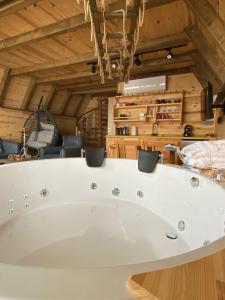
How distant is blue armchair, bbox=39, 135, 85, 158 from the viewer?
4.09 meters

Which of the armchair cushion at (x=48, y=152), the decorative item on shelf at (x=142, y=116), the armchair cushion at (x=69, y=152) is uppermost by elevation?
the decorative item on shelf at (x=142, y=116)

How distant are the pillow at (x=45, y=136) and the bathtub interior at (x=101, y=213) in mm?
3010

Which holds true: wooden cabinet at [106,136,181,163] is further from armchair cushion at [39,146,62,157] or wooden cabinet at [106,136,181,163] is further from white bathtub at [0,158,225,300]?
white bathtub at [0,158,225,300]

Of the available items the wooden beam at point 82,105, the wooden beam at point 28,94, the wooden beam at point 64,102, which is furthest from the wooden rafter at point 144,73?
the wooden beam at point 82,105

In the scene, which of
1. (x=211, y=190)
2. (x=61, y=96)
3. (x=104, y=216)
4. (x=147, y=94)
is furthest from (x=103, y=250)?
(x=61, y=96)

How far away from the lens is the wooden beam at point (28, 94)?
6.15m

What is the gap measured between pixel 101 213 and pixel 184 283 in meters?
2.15

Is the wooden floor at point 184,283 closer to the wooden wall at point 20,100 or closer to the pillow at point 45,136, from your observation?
the pillow at point 45,136

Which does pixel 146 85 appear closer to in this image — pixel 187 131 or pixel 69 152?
pixel 187 131

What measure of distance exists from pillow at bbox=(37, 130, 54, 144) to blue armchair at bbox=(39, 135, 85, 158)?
21.3 inches

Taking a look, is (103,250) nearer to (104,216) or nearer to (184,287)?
(104,216)

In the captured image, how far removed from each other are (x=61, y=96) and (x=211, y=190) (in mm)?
6779

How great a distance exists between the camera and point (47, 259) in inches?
66.1

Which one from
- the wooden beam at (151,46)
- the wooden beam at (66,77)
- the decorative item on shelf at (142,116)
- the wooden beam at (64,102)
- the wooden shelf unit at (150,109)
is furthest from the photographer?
the wooden beam at (64,102)
